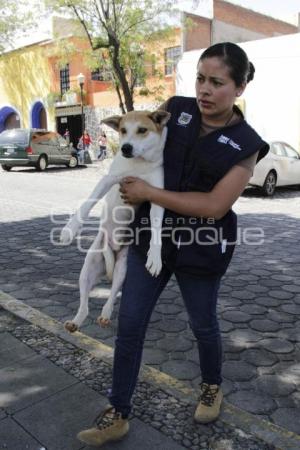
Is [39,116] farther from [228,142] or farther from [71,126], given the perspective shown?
[228,142]

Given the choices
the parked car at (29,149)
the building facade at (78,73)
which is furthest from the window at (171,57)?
the parked car at (29,149)

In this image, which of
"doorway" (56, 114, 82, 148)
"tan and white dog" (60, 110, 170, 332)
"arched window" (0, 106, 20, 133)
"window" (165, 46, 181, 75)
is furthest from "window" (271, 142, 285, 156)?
"arched window" (0, 106, 20, 133)

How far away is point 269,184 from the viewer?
13203mm

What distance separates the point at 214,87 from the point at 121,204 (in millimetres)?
887

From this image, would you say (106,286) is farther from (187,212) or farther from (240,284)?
(187,212)

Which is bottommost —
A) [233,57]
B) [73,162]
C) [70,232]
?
[73,162]

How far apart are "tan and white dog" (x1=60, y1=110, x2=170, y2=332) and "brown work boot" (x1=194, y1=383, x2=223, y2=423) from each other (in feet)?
2.48

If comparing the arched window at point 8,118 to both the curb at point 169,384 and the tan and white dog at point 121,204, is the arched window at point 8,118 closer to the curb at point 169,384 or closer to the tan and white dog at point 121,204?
the curb at point 169,384

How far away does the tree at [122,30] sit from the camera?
67.5 ft

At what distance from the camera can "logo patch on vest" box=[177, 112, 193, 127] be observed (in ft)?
8.26

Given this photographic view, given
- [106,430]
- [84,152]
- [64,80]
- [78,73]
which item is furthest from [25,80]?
[106,430]

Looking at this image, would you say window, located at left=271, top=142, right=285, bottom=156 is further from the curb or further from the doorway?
the doorway

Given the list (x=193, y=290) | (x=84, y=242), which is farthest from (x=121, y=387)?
(x=84, y=242)

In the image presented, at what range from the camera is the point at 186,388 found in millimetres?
3209
